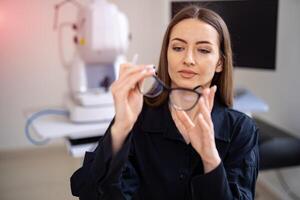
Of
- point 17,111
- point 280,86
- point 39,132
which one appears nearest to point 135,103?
point 39,132

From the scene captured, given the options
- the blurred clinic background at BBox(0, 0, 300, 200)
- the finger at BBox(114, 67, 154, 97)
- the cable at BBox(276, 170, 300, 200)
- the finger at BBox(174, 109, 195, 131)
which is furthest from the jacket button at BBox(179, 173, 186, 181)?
the cable at BBox(276, 170, 300, 200)

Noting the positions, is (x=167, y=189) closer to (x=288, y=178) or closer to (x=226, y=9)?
(x=226, y=9)

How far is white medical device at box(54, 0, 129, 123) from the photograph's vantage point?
1330 millimetres

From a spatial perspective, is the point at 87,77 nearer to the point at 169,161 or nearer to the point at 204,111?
the point at 169,161

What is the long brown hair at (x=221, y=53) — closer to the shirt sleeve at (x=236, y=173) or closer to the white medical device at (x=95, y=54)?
the shirt sleeve at (x=236, y=173)

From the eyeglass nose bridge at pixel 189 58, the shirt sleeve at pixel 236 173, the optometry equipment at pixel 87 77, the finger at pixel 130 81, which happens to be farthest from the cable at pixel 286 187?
the finger at pixel 130 81

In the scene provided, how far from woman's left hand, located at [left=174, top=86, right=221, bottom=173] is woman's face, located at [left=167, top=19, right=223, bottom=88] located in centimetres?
7

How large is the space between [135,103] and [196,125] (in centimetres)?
13

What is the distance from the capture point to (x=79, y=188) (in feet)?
2.36

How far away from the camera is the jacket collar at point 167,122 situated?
0.77 meters

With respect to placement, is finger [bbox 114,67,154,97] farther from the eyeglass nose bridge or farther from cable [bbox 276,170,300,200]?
cable [bbox 276,170,300,200]

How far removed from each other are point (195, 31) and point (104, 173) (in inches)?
13.6

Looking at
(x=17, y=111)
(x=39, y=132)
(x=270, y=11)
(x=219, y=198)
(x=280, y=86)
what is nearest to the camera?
(x=219, y=198)

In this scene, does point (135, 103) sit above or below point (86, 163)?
above
